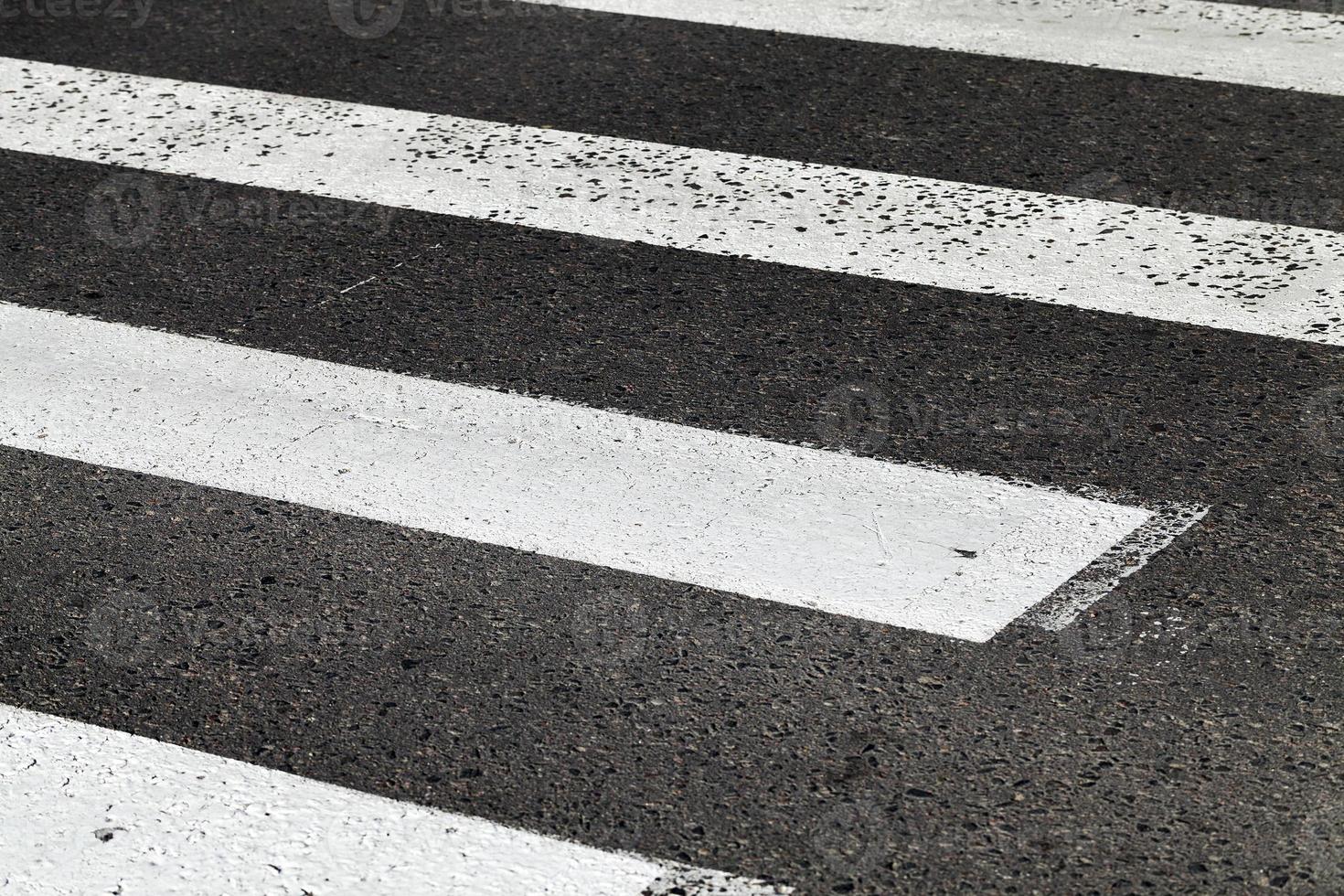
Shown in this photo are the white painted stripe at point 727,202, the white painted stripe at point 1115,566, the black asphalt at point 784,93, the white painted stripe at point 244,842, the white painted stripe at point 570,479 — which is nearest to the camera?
the white painted stripe at point 244,842

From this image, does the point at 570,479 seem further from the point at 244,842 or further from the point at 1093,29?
the point at 1093,29

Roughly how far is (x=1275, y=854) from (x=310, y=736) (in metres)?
Answer: 1.47

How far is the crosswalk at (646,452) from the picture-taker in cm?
240

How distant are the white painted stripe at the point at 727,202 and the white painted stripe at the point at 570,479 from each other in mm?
846

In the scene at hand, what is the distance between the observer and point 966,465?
320 centimetres

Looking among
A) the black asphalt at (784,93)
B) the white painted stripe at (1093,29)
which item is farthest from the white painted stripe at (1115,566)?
the white painted stripe at (1093,29)

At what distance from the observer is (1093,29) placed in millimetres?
5312

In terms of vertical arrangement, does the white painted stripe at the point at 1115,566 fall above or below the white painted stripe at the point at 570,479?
above

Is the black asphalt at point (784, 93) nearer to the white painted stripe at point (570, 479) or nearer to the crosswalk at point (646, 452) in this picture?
the crosswalk at point (646, 452)

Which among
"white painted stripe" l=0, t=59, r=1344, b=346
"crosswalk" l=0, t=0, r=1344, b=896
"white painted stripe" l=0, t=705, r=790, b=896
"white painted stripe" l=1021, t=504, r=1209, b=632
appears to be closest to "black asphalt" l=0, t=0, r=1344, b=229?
"crosswalk" l=0, t=0, r=1344, b=896

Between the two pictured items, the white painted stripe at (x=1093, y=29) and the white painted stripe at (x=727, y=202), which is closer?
the white painted stripe at (x=727, y=202)

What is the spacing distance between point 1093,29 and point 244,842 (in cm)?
412

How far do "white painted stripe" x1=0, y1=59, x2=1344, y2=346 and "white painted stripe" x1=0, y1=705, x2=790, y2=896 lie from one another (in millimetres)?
2010

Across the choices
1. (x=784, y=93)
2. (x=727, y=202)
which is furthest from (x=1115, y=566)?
(x=784, y=93)
